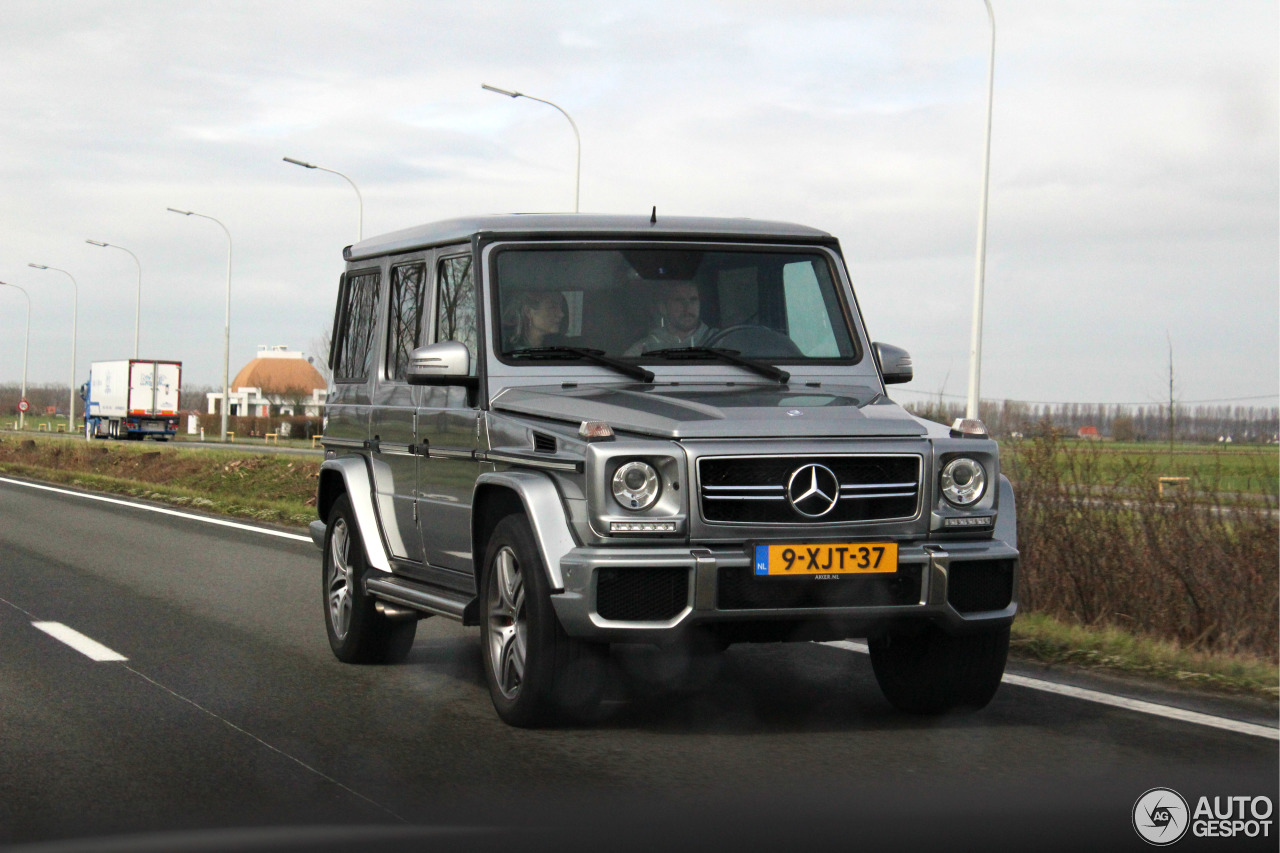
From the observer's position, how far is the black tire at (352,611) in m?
8.66

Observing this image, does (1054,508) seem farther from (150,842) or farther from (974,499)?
(150,842)

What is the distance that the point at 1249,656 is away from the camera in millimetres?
8547

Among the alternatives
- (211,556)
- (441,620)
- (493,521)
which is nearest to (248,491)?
(211,556)

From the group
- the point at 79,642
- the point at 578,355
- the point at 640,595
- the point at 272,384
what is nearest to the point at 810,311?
the point at 578,355

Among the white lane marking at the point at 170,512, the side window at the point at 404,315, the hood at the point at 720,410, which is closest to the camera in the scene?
the hood at the point at 720,410

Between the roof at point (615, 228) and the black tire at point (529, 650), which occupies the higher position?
the roof at point (615, 228)

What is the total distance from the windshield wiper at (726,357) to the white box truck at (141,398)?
2589 inches

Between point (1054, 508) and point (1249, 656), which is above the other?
point (1054, 508)

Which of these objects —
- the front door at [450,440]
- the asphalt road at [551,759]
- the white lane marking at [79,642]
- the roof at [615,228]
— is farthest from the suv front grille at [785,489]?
the white lane marking at [79,642]

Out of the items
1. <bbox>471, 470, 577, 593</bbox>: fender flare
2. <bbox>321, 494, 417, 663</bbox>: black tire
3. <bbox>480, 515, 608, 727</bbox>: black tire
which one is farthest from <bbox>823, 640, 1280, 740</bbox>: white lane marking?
<bbox>321, 494, 417, 663</bbox>: black tire

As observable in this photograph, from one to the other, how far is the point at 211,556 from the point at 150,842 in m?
10.9

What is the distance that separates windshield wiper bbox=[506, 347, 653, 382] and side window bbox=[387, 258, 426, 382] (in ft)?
3.31

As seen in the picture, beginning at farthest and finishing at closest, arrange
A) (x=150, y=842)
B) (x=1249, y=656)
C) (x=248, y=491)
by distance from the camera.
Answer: (x=248, y=491), (x=1249, y=656), (x=150, y=842)

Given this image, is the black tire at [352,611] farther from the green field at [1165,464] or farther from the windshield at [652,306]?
the green field at [1165,464]
